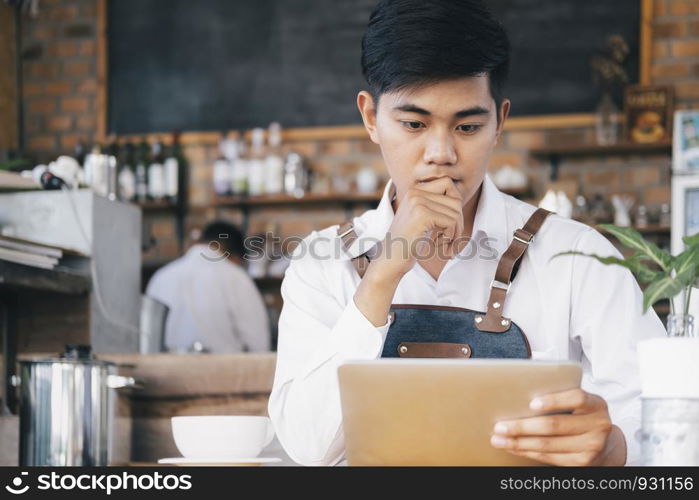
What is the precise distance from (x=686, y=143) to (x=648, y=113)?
579mm

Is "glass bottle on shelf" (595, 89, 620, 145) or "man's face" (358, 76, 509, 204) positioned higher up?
"glass bottle on shelf" (595, 89, 620, 145)

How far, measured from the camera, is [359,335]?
126cm

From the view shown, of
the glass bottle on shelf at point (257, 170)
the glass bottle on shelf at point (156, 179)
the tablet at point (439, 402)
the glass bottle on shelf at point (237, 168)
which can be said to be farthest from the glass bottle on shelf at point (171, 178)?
the tablet at point (439, 402)

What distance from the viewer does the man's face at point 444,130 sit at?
1.43 metres

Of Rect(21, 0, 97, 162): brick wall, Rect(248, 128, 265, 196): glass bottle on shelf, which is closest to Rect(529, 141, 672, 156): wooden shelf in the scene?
Rect(248, 128, 265, 196): glass bottle on shelf

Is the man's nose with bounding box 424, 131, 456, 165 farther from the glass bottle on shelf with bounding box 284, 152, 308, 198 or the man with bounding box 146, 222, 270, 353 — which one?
the glass bottle on shelf with bounding box 284, 152, 308, 198

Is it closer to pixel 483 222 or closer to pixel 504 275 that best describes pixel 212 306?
pixel 483 222

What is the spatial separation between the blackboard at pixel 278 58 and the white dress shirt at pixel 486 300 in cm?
353

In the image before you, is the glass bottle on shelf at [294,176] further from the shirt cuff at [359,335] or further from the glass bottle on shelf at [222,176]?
the shirt cuff at [359,335]

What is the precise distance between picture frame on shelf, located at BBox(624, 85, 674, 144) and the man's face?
3.56 m

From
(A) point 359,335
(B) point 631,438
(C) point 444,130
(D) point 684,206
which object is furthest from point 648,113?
(A) point 359,335

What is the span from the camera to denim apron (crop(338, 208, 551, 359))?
1.48 metres
